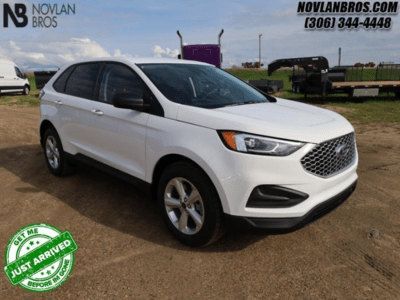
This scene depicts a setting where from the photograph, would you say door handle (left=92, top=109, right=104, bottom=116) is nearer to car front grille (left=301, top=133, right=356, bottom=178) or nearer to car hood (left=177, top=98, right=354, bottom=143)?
car hood (left=177, top=98, right=354, bottom=143)

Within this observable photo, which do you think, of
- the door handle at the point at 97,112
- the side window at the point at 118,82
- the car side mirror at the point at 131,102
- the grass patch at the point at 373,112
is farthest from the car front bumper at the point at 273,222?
the grass patch at the point at 373,112

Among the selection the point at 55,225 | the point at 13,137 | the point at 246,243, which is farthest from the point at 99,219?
the point at 13,137

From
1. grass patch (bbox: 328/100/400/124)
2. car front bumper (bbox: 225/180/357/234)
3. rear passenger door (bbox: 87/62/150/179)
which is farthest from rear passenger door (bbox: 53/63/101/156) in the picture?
grass patch (bbox: 328/100/400/124)

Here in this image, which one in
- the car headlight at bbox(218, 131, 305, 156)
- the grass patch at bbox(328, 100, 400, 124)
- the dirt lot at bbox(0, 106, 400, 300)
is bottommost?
the grass patch at bbox(328, 100, 400, 124)

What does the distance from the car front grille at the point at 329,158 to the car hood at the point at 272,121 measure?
0.22ft

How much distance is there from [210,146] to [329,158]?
39.6 inches

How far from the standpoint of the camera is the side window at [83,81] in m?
4.20

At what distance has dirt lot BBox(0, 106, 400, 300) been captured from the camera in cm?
259

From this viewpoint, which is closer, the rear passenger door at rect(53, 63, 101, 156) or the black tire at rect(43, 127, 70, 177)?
the rear passenger door at rect(53, 63, 101, 156)

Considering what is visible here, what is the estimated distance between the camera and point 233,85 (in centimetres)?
402

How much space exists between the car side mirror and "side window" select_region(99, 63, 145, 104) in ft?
0.60

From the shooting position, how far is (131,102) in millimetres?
3199

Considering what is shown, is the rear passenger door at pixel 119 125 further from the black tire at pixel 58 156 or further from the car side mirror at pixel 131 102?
the black tire at pixel 58 156

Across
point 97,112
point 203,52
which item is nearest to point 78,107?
point 97,112
